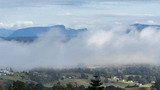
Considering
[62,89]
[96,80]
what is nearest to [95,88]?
[96,80]

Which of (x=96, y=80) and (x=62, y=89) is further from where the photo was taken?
(x=62, y=89)

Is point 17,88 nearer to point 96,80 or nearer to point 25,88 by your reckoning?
point 25,88

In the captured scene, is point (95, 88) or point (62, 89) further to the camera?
point (62, 89)

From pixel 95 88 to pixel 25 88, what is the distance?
77.9 m

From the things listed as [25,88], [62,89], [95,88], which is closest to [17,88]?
[25,88]

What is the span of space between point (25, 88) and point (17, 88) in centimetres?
459

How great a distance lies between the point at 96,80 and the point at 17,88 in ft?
248

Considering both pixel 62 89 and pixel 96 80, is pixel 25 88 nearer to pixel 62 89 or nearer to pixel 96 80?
pixel 62 89

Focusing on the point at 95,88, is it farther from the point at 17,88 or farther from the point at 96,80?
the point at 17,88

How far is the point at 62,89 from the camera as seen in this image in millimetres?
191625

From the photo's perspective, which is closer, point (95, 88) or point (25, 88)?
point (95, 88)

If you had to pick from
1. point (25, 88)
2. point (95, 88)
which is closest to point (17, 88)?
point (25, 88)

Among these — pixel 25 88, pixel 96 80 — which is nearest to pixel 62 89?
pixel 25 88

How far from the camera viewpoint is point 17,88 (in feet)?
635
